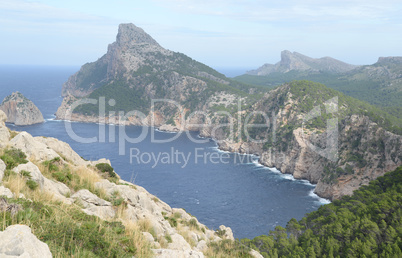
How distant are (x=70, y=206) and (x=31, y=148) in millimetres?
11493

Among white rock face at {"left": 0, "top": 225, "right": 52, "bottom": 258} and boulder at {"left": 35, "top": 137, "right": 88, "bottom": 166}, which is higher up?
white rock face at {"left": 0, "top": 225, "right": 52, "bottom": 258}

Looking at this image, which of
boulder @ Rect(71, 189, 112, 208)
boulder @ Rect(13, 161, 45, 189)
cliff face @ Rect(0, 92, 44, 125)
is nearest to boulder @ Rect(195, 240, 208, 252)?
boulder @ Rect(71, 189, 112, 208)

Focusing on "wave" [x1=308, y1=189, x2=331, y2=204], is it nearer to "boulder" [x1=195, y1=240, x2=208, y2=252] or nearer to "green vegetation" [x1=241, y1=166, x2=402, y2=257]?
"green vegetation" [x1=241, y1=166, x2=402, y2=257]

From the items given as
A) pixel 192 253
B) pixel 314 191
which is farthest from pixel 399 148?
pixel 192 253

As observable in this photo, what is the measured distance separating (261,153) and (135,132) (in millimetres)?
80050

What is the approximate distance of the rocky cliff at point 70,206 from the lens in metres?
9.08

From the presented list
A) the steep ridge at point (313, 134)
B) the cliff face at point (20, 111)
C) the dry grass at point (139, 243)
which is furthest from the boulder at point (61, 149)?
the cliff face at point (20, 111)

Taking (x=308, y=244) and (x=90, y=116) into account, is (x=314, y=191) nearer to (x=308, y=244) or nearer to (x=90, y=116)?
(x=308, y=244)

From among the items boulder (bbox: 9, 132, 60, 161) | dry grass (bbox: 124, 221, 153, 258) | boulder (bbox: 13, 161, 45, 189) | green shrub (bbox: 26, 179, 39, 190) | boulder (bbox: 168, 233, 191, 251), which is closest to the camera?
dry grass (bbox: 124, 221, 153, 258)

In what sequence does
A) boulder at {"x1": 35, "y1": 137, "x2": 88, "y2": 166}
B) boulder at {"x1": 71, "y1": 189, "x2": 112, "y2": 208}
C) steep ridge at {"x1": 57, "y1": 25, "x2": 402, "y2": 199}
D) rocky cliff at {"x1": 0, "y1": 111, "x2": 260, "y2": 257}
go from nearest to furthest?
rocky cliff at {"x1": 0, "y1": 111, "x2": 260, "y2": 257}, boulder at {"x1": 71, "y1": 189, "x2": 112, "y2": 208}, boulder at {"x1": 35, "y1": 137, "x2": 88, "y2": 166}, steep ridge at {"x1": 57, "y1": 25, "x2": 402, "y2": 199}

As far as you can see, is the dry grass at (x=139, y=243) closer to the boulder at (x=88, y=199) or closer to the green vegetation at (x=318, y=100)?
the boulder at (x=88, y=199)

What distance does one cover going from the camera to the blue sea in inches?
2904

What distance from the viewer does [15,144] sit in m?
20.8

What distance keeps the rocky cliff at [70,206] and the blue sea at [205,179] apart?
22.9m
